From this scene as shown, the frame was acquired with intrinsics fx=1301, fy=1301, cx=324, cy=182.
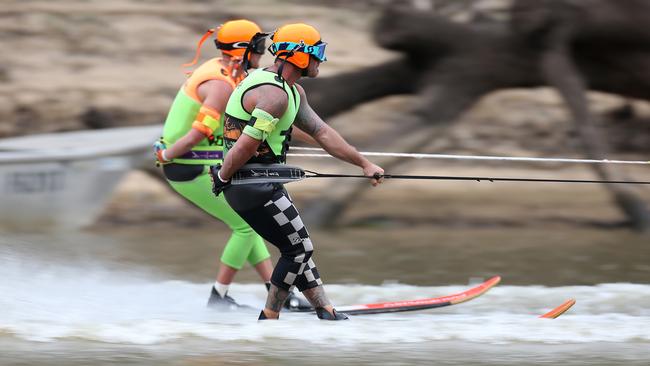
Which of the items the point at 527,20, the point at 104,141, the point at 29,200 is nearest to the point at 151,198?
the point at 104,141

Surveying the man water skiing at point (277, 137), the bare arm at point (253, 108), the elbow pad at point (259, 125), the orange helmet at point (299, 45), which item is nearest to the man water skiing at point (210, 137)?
the man water skiing at point (277, 137)

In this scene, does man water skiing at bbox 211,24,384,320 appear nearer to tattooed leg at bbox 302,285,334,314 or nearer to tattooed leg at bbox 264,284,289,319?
tattooed leg at bbox 264,284,289,319

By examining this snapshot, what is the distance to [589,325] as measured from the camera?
7.43 meters

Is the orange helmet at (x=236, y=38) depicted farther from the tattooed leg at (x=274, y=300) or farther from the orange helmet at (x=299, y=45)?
the tattooed leg at (x=274, y=300)

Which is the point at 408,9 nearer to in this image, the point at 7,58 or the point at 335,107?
the point at 335,107

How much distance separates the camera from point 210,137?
8219 mm

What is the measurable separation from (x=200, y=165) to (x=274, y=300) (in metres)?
1.29

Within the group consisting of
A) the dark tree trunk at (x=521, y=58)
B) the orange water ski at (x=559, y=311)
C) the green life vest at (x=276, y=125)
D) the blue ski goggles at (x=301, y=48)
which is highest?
the dark tree trunk at (x=521, y=58)

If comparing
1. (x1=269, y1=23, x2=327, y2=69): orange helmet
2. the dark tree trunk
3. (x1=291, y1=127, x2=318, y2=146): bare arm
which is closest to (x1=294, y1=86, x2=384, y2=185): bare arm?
(x1=269, y1=23, x2=327, y2=69): orange helmet

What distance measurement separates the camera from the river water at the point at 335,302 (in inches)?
265

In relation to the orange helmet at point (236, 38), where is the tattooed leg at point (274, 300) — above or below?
below

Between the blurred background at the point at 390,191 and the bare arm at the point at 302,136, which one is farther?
the bare arm at the point at 302,136

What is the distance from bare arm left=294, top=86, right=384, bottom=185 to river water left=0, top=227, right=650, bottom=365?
89cm

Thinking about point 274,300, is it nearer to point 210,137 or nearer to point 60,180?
point 210,137
